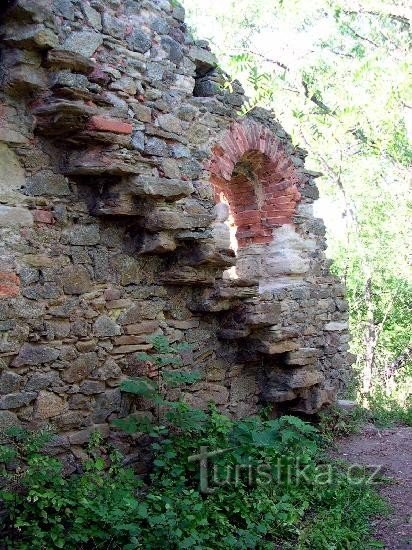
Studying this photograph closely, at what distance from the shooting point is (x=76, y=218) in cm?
412

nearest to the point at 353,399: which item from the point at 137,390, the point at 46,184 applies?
the point at 137,390

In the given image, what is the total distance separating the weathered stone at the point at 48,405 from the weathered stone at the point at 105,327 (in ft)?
1.79

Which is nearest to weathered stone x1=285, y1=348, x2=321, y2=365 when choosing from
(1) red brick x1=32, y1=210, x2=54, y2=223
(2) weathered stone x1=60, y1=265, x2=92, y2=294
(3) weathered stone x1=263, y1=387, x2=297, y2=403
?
(3) weathered stone x1=263, y1=387, x2=297, y2=403

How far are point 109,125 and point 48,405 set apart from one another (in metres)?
1.99

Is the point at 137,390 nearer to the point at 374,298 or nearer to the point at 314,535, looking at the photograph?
the point at 314,535

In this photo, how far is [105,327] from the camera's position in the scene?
4.20 metres

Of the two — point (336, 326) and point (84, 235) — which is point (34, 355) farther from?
point (336, 326)

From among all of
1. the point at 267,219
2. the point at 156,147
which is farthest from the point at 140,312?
the point at 267,219

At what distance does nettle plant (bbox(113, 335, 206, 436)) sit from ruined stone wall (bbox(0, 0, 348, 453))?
0.15m

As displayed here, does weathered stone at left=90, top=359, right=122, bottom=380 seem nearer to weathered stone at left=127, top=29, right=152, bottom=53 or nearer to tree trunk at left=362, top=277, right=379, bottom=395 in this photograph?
weathered stone at left=127, top=29, right=152, bottom=53

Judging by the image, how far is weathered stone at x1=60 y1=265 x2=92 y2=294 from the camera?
158 inches

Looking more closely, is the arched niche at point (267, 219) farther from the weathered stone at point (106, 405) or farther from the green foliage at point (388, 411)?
the weathered stone at point (106, 405)

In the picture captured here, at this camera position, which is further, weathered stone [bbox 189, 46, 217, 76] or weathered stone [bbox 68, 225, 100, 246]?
weathered stone [bbox 189, 46, 217, 76]

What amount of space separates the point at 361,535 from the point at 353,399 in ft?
9.41
